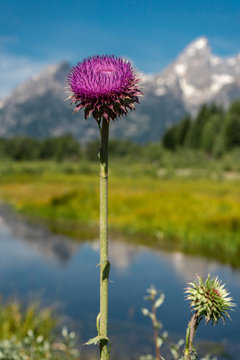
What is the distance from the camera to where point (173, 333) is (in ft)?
29.6

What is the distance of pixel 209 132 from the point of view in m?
96.9

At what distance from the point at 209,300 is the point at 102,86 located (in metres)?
1.07

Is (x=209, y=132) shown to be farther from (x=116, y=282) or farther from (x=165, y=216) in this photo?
(x=116, y=282)

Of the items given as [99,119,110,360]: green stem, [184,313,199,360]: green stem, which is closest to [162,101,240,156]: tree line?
[184,313,199,360]: green stem

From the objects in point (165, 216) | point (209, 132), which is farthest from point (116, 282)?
point (209, 132)

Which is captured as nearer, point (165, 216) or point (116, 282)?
point (116, 282)

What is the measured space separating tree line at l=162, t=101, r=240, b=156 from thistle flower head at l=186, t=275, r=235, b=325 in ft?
286

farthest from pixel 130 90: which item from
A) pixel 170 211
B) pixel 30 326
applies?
pixel 170 211

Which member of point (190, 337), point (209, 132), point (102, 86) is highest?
point (209, 132)

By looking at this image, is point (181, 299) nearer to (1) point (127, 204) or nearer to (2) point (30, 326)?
(2) point (30, 326)

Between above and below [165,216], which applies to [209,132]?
above

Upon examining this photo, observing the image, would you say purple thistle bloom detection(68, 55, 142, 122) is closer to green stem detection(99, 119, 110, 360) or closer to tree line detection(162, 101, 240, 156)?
green stem detection(99, 119, 110, 360)

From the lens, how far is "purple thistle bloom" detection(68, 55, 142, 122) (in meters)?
1.91

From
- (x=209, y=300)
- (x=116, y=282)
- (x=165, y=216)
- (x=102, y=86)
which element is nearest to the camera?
(x=209, y=300)
